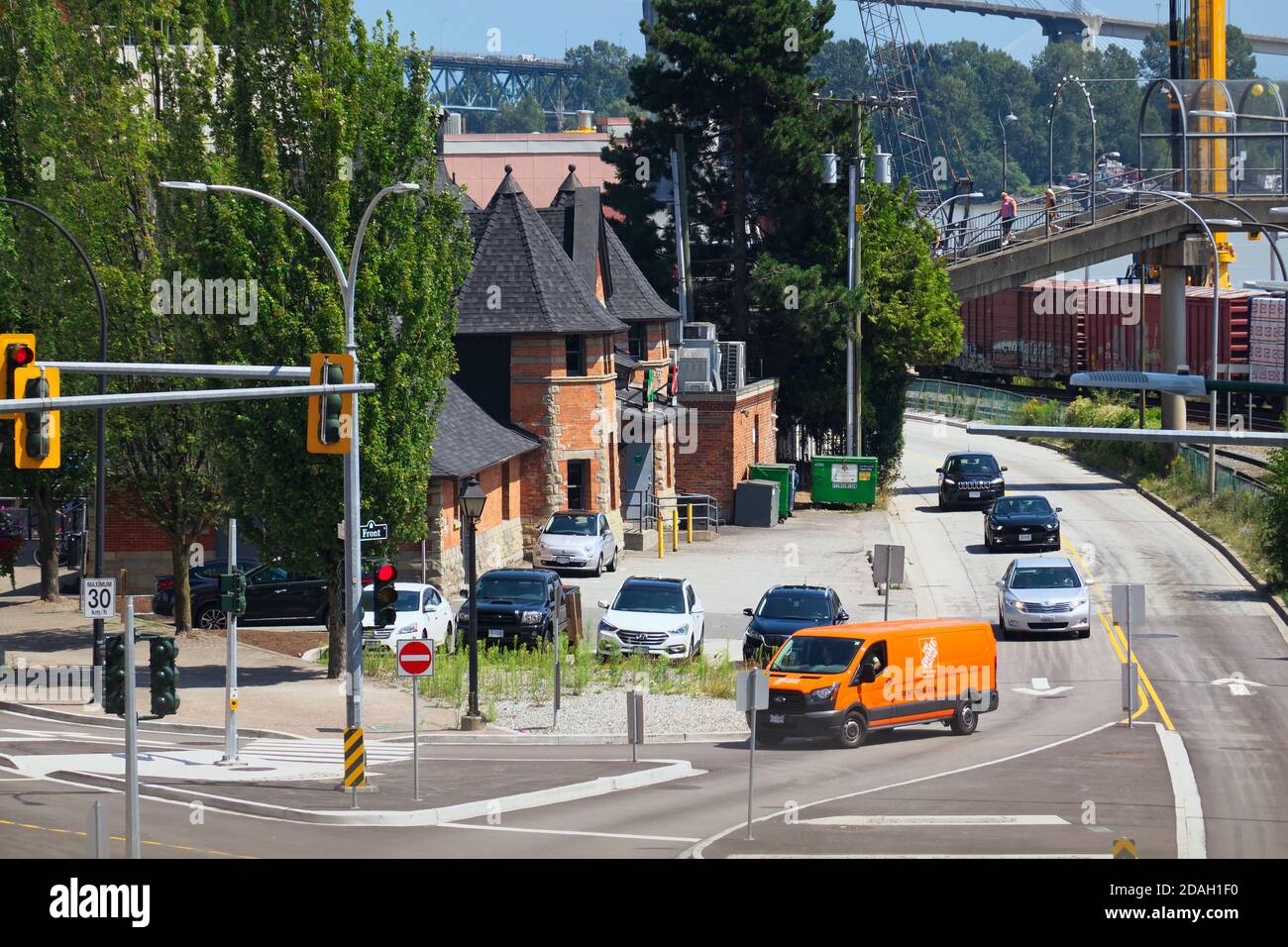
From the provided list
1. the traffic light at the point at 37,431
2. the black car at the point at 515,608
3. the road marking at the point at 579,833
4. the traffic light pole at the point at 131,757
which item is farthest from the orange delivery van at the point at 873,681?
the traffic light at the point at 37,431

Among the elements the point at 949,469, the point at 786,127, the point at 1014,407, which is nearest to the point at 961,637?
the point at 949,469

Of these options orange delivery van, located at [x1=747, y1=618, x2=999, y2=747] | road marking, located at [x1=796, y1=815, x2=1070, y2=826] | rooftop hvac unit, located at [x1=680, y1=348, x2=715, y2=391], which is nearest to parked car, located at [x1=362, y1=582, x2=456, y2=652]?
orange delivery van, located at [x1=747, y1=618, x2=999, y2=747]

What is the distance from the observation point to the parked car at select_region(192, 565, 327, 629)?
36.0m

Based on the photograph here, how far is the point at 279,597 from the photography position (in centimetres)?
3597

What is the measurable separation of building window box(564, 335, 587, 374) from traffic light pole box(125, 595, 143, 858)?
27.9 meters

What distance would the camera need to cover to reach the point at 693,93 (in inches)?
2397

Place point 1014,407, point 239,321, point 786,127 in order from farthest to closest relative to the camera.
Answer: point 1014,407 → point 786,127 → point 239,321

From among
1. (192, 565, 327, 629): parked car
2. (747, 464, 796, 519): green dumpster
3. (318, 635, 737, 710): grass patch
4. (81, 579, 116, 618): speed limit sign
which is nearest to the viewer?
(81, 579, 116, 618): speed limit sign

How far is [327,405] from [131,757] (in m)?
4.97

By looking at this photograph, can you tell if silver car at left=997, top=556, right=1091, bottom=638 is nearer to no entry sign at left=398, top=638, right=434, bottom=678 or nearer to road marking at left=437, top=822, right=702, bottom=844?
no entry sign at left=398, top=638, right=434, bottom=678

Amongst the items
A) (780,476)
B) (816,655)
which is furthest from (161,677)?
(780,476)

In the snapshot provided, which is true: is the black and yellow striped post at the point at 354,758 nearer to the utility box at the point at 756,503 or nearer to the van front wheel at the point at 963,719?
the van front wheel at the point at 963,719

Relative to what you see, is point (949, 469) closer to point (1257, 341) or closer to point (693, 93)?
point (1257, 341)
